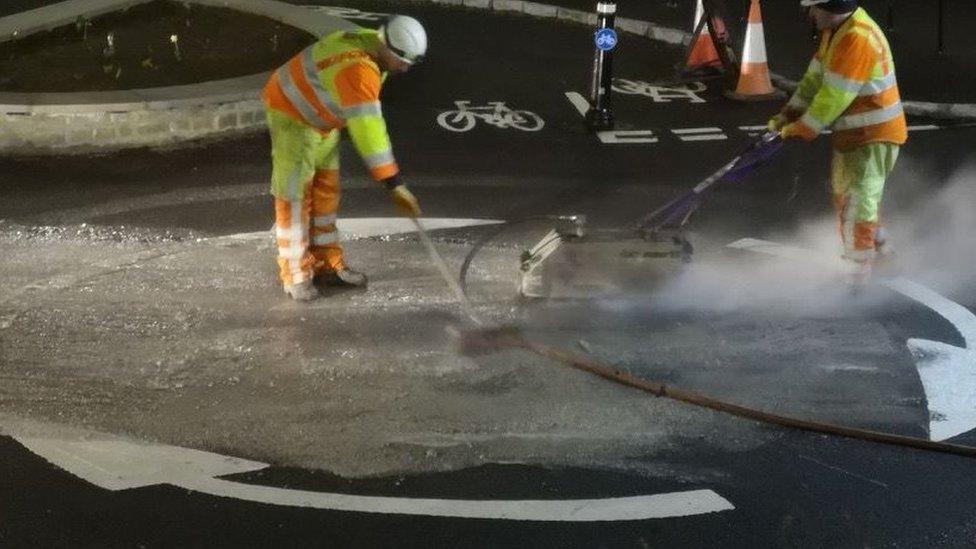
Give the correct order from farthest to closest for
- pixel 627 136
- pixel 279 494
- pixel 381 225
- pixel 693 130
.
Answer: pixel 693 130 < pixel 627 136 < pixel 381 225 < pixel 279 494

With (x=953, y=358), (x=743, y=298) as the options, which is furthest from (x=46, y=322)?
(x=953, y=358)

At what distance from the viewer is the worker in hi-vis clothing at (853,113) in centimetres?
642

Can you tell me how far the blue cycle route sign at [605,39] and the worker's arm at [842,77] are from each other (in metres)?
3.25

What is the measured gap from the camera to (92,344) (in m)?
5.93

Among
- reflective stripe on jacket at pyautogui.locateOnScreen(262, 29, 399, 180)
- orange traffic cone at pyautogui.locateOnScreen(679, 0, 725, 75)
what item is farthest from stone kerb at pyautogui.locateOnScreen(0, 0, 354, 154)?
orange traffic cone at pyautogui.locateOnScreen(679, 0, 725, 75)

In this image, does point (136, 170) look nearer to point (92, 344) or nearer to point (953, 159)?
point (92, 344)

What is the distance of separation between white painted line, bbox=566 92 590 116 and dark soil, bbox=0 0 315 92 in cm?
258

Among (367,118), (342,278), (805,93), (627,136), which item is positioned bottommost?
(627,136)

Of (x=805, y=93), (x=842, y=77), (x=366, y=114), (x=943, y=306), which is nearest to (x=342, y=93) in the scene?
(x=366, y=114)

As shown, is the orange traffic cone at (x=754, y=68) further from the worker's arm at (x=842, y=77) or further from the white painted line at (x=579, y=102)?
the worker's arm at (x=842, y=77)

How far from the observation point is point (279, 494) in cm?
470

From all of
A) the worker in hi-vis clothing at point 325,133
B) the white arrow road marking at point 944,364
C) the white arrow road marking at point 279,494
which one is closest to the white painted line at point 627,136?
the white arrow road marking at point 944,364

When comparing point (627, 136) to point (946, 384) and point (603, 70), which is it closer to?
point (603, 70)

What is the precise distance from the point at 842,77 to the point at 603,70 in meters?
3.49
